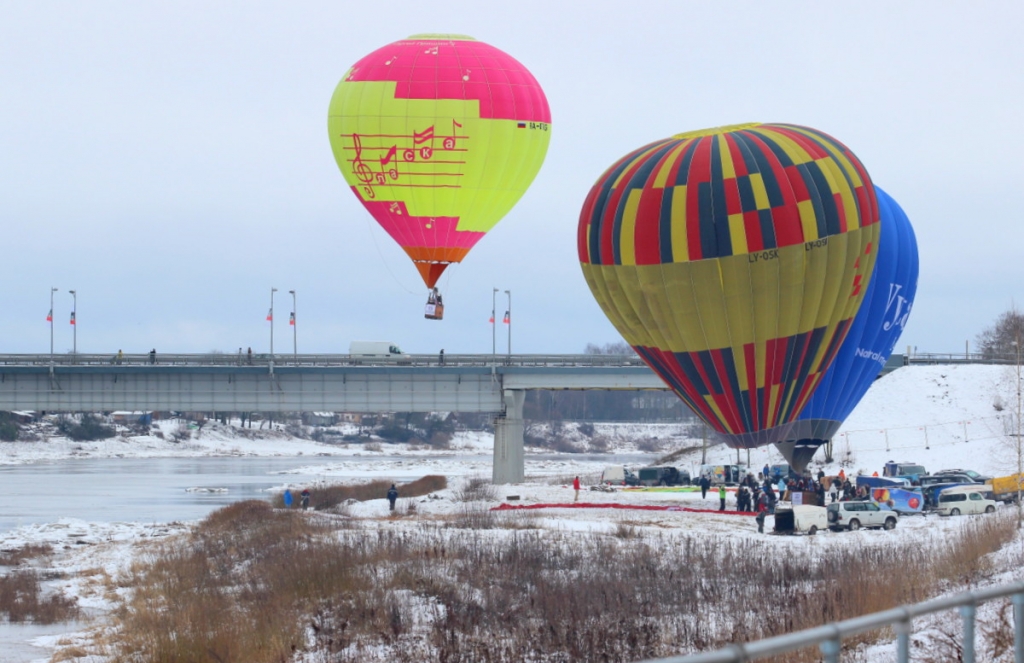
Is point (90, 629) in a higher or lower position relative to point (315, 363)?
lower

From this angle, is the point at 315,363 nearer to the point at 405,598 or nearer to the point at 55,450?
the point at 405,598

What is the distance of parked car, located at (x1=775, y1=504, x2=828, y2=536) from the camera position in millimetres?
42531

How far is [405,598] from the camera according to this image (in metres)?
29.3

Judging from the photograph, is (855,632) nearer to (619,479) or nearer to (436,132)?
(436,132)

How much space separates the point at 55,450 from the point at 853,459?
3790 inches

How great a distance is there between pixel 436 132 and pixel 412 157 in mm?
1403

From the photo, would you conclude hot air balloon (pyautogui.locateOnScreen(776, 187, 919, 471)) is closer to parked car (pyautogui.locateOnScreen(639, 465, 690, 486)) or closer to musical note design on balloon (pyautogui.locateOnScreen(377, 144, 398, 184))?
musical note design on balloon (pyautogui.locateOnScreen(377, 144, 398, 184))

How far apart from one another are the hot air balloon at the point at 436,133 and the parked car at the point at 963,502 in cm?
2095

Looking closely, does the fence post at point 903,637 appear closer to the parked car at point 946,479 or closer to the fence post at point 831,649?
the fence post at point 831,649

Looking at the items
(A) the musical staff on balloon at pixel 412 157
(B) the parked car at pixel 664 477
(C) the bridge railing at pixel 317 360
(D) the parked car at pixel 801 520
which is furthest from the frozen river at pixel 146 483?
(D) the parked car at pixel 801 520

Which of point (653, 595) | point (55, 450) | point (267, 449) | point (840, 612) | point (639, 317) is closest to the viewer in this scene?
point (840, 612)

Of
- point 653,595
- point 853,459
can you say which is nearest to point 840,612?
point 653,595

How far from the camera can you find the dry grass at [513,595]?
79.7ft

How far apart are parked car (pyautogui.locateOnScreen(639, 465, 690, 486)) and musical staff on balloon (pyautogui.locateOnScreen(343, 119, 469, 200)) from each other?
27.2m
